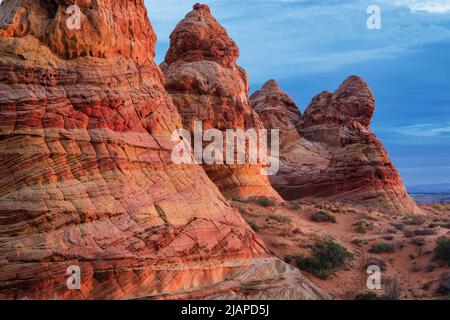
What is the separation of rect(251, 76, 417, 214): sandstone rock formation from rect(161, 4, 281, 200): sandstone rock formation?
27.3 feet

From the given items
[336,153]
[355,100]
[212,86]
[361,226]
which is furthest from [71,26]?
[355,100]

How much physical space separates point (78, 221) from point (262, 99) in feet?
154

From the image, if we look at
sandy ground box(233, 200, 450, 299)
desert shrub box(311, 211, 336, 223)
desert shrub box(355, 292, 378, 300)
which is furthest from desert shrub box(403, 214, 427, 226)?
desert shrub box(355, 292, 378, 300)

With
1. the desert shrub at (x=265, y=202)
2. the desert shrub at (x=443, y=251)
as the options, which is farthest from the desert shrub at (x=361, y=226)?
the desert shrub at (x=443, y=251)

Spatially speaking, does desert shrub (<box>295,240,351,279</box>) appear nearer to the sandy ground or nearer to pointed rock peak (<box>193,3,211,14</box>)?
the sandy ground

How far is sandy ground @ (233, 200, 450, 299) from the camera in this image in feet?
64.8

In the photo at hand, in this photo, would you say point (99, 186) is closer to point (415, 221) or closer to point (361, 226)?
point (361, 226)

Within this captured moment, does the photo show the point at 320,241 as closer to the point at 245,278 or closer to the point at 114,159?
the point at 245,278

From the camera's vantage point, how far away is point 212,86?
3241cm

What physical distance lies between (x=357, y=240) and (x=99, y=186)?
585 inches

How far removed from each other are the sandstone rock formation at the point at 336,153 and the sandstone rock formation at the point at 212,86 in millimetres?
8316

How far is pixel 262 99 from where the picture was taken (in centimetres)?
5909

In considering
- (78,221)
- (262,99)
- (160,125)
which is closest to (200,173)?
(160,125)

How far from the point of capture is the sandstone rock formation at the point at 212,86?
31406mm
